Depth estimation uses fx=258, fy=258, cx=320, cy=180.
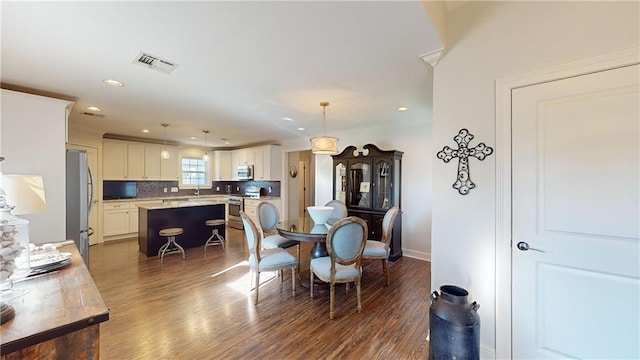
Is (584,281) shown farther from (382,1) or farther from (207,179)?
(207,179)

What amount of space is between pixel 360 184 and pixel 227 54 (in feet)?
10.7

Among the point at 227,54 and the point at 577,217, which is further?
the point at 227,54

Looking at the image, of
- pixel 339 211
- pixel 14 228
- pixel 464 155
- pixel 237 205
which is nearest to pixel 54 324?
pixel 14 228

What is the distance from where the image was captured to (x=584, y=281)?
1556 mm

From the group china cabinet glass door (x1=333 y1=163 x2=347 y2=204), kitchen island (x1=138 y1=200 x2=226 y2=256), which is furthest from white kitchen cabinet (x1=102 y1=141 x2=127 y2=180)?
china cabinet glass door (x1=333 y1=163 x2=347 y2=204)

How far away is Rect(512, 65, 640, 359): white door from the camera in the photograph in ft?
4.75

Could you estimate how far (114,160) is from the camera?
5.87 metres

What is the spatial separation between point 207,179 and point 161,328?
606cm

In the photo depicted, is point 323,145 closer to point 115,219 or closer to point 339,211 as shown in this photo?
point 339,211

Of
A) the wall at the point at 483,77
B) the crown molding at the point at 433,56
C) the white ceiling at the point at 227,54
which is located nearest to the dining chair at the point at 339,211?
the white ceiling at the point at 227,54

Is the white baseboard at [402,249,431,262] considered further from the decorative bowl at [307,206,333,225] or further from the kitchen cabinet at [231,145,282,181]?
the kitchen cabinet at [231,145,282,181]

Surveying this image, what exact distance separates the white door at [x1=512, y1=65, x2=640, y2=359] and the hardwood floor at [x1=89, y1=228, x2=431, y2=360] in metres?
0.92

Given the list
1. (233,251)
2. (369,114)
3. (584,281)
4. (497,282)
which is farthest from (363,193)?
(584,281)

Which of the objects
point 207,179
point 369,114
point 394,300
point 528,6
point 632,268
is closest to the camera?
point 632,268
